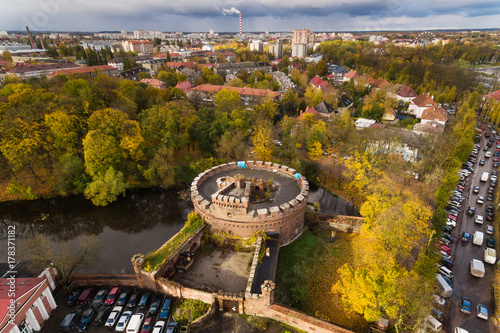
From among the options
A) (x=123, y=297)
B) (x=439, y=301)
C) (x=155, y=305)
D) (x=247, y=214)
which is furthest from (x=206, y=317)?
(x=439, y=301)

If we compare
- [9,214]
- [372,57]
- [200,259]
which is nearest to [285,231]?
[200,259]

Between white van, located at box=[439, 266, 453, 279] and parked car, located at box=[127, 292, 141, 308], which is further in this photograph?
white van, located at box=[439, 266, 453, 279]

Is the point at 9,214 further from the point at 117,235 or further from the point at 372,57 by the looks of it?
the point at 372,57

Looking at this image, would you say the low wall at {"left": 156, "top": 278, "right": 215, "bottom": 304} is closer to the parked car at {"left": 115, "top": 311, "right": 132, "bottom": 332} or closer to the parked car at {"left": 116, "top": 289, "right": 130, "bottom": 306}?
the parked car at {"left": 116, "top": 289, "right": 130, "bottom": 306}

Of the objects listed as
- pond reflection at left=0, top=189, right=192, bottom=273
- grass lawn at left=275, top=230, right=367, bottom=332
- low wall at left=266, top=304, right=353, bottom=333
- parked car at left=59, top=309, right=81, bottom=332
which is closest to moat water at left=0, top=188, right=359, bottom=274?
pond reflection at left=0, top=189, right=192, bottom=273

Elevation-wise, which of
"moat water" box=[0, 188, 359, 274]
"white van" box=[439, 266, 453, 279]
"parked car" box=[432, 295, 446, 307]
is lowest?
"moat water" box=[0, 188, 359, 274]

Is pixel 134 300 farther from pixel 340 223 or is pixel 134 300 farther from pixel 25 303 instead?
pixel 340 223
